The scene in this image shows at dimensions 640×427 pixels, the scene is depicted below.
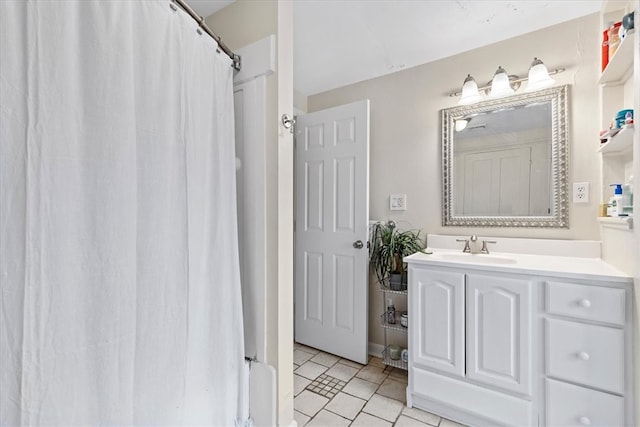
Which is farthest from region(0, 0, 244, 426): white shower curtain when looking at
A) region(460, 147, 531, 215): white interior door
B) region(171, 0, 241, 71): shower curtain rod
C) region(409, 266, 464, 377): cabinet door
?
region(460, 147, 531, 215): white interior door

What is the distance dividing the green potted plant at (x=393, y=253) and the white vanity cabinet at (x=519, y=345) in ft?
0.95

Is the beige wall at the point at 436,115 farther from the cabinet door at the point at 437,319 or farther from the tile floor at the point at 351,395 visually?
the cabinet door at the point at 437,319

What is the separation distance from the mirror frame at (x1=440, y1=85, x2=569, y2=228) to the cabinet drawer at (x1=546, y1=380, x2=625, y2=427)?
0.86 m

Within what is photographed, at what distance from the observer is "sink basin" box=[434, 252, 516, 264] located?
1.55 m

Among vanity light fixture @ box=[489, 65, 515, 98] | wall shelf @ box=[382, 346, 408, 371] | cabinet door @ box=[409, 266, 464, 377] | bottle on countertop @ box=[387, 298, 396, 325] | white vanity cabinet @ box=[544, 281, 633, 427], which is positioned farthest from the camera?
bottle on countertop @ box=[387, 298, 396, 325]

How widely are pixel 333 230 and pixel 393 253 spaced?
0.51m

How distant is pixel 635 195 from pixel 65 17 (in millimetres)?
1935

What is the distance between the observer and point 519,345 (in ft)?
4.34

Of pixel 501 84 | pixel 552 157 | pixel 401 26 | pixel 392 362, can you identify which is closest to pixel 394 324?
pixel 392 362

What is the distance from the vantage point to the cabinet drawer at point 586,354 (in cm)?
115

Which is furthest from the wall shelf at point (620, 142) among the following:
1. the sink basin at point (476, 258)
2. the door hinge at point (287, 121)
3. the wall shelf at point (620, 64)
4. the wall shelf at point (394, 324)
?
the wall shelf at point (394, 324)

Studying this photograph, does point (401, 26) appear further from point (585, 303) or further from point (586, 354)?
point (586, 354)

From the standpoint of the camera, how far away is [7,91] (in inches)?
23.4

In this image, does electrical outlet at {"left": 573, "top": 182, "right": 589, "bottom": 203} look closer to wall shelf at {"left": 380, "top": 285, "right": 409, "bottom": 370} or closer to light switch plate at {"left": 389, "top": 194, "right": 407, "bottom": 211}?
light switch plate at {"left": 389, "top": 194, "right": 407, "bottom": 211}
